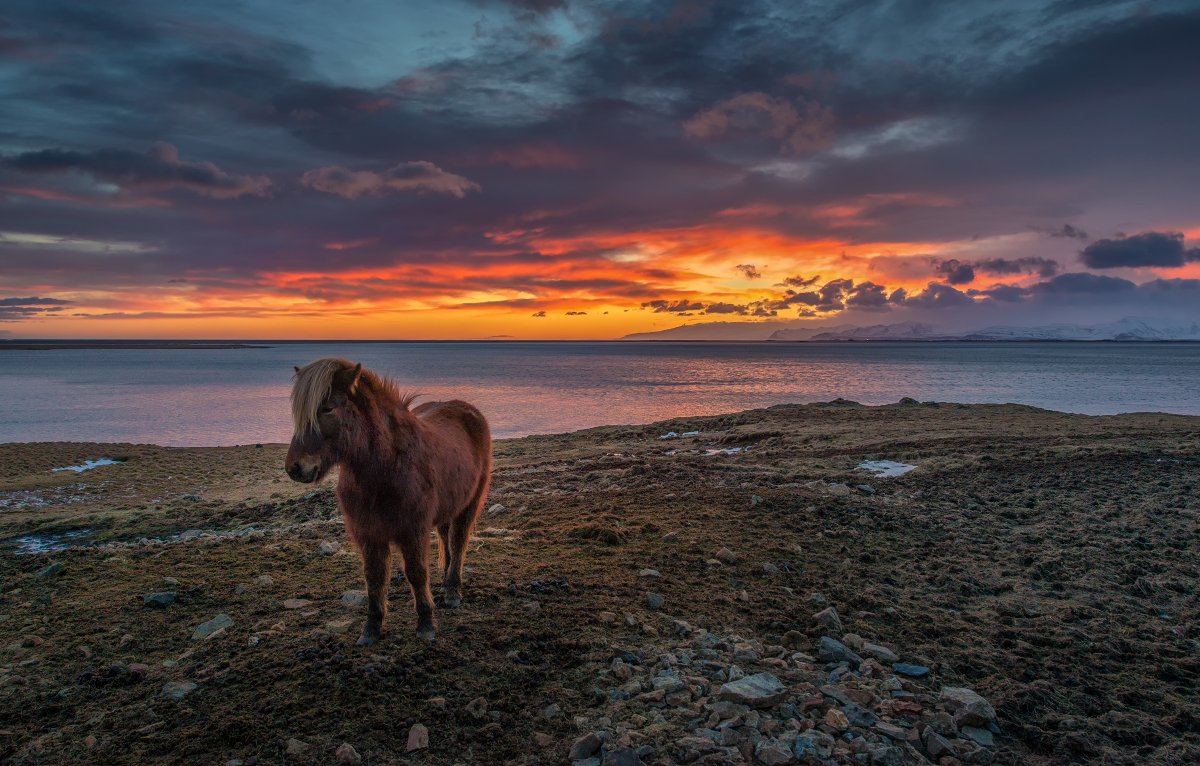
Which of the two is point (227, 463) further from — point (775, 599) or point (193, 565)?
point (775, 599)

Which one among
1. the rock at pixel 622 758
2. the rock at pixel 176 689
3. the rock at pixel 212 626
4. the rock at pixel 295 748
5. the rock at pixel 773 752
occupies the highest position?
the rock at pixel 773 752

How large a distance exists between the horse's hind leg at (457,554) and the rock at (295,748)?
2067 millimetres

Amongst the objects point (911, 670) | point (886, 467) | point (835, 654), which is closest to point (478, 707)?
point (835, 654)

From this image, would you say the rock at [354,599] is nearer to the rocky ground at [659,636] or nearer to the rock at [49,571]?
the rocky ground at [659,636]

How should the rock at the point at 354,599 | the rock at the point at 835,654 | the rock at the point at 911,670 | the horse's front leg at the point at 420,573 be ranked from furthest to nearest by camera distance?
the rock at the point at 354,599, the horse's front leg at the point at 420,573, the rock at the point at 835,654, the rock at the point at 911,670

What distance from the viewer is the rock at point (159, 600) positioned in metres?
5.82

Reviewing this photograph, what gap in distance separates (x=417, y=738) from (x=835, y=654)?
319 cm

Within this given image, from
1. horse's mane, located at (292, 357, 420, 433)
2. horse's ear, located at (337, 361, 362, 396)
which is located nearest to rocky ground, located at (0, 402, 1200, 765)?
horse's mane, located at (292, 357, 420, 433)

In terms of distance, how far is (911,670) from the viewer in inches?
179

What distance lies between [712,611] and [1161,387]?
73172 mm

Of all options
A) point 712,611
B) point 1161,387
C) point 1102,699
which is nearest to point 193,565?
point 712,611

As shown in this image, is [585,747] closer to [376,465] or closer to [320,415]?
[376,465]

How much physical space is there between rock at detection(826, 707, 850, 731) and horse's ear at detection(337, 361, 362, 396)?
4.10 m

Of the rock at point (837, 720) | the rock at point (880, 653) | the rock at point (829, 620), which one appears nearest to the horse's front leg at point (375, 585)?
the rock at point (837, 720)
